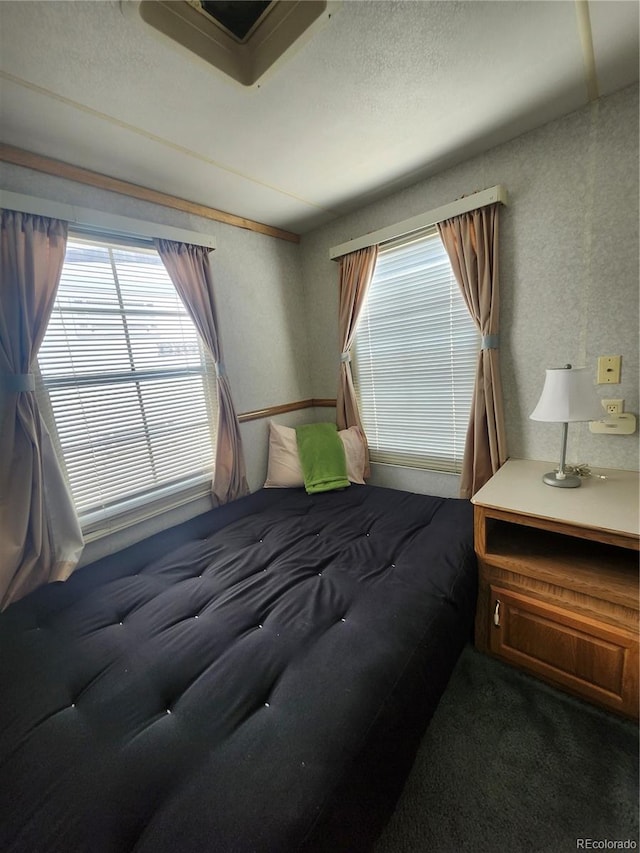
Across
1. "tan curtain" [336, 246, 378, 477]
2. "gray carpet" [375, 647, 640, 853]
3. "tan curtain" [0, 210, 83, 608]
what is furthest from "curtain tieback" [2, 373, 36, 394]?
"gray carpet" [375, 647, 640, 853]

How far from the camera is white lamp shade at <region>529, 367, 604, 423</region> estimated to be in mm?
1237

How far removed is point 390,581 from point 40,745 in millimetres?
1058

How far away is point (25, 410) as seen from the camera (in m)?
1.35

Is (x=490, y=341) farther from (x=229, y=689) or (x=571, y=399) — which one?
(x=229, y=689)

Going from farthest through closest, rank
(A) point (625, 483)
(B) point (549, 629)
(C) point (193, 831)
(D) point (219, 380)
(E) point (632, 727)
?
(D) point (219, 380) < (A) point (625, 483) < (B) point (549, 629) < (E) point (632, 727) < (C) point (193, 831)

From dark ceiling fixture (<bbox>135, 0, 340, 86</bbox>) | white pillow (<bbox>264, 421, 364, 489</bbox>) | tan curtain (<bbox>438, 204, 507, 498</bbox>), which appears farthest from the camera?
white pillow (<bbox>264, 421, 364, 489</bbox>)

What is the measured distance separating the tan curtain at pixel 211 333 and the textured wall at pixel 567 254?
1.37 metres

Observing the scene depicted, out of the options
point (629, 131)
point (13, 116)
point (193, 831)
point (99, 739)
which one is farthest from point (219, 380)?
point (629, 131)

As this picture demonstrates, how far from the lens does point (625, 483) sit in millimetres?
1360

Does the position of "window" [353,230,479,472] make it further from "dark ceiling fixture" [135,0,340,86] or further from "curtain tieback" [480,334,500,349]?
"dark ceiling fixture" [135,0,340,86]

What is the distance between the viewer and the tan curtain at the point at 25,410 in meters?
1.32

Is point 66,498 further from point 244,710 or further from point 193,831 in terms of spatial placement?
point 193,831

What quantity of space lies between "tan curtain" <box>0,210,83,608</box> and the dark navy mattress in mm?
133

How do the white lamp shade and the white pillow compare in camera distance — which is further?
the white pillow
